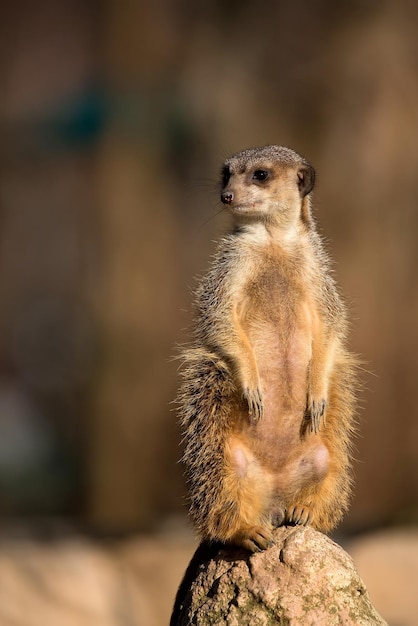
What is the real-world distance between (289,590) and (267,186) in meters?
1.04

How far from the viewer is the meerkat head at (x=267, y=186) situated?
3.25m

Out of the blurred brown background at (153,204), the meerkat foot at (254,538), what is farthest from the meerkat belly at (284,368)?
the blurred brown background at (153,204)

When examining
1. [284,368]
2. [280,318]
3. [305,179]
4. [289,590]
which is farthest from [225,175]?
[289,590]

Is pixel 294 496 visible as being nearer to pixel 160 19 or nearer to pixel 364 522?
pixel 364 522

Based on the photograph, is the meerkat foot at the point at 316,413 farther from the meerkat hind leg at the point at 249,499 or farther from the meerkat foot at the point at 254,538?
the meerkat foot at the point at 254,538

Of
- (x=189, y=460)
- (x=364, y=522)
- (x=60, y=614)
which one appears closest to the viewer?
(x=189, y=460)

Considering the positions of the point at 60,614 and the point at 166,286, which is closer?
the point at 60,614

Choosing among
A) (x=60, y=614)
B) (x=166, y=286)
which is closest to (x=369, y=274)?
(x=166, y=286)

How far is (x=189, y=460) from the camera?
3115 mm

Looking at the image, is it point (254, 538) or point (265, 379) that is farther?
point (265, 379)

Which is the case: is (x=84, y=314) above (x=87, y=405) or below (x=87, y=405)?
above

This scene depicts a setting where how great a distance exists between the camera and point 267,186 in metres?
3.28

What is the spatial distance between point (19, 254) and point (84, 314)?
0.56m

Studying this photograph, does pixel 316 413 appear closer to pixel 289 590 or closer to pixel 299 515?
pixel 299 515
